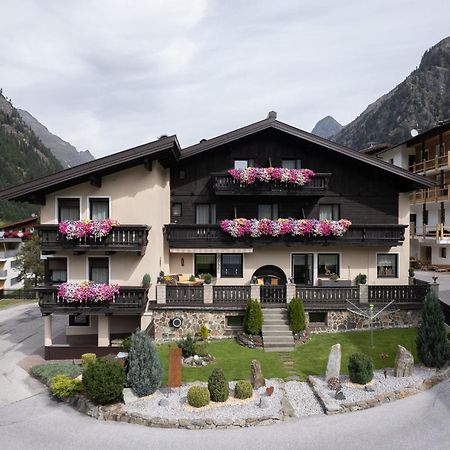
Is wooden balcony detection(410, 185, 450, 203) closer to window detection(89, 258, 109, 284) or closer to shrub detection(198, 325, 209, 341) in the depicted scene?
shrub detection(198, 325, 209, 341)

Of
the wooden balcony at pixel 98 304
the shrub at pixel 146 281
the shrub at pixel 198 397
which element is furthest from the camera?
the shrub at pixel 146 281

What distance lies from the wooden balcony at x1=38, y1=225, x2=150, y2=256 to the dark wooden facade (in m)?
4.86

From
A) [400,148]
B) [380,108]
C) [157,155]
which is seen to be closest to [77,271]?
[157,155]

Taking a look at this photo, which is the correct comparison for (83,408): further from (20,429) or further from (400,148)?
(400,148)

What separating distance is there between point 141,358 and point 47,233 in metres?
9.24

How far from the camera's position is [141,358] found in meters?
15.4

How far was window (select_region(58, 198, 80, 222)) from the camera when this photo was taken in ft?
72.8

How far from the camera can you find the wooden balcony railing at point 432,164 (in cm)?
4372

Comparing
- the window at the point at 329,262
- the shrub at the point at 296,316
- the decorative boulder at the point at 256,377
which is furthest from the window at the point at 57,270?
the window at the point at 329,262

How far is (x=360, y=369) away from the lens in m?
15.4

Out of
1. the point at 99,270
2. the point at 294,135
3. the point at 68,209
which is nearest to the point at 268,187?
the point at 294,135

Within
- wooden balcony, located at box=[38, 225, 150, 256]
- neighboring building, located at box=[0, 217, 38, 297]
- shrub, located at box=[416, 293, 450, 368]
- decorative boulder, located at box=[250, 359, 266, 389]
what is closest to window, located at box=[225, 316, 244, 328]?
wooden balcony, located at box=[38, 225, 150, 256]

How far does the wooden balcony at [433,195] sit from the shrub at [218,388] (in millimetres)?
36841

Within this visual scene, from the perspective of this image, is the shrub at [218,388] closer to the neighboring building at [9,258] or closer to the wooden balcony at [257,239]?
the wooden balcony at [257,239]
